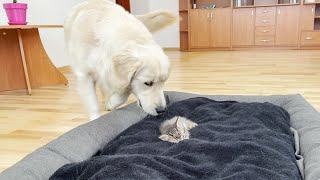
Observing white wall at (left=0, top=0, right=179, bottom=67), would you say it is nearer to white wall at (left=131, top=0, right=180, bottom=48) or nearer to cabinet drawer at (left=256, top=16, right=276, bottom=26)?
white wall at (left=131, top=0, right=180, bottom=48)

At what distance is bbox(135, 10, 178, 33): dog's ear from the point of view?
7.02 ft

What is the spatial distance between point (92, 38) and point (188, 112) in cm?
71

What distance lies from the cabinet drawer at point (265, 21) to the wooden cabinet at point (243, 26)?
0.12 meters

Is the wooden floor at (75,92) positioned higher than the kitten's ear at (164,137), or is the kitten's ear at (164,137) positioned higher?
the kitten's ear at (164,137)

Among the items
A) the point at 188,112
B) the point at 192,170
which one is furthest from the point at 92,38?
the point at 192,170

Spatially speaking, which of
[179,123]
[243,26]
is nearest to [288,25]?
[243,26]

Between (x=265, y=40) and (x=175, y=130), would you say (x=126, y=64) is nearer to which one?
(x=175, y=130)

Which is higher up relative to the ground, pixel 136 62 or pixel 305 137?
pixel 136 62

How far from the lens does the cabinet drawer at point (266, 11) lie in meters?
6.62

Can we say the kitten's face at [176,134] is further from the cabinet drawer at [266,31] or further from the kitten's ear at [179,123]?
the cabinet drawer at [266,31]

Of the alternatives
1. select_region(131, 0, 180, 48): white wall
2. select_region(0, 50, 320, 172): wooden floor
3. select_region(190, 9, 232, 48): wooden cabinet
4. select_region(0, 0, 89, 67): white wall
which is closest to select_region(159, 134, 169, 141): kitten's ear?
select_region(0, 50, 320, 172): wooden floor

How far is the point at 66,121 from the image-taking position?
6.98ft

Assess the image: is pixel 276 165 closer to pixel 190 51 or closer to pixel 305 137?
pixel 305 137

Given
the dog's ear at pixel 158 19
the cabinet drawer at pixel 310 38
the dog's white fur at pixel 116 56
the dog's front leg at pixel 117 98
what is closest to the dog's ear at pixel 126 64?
the dog's white fur at pixel 116 56
